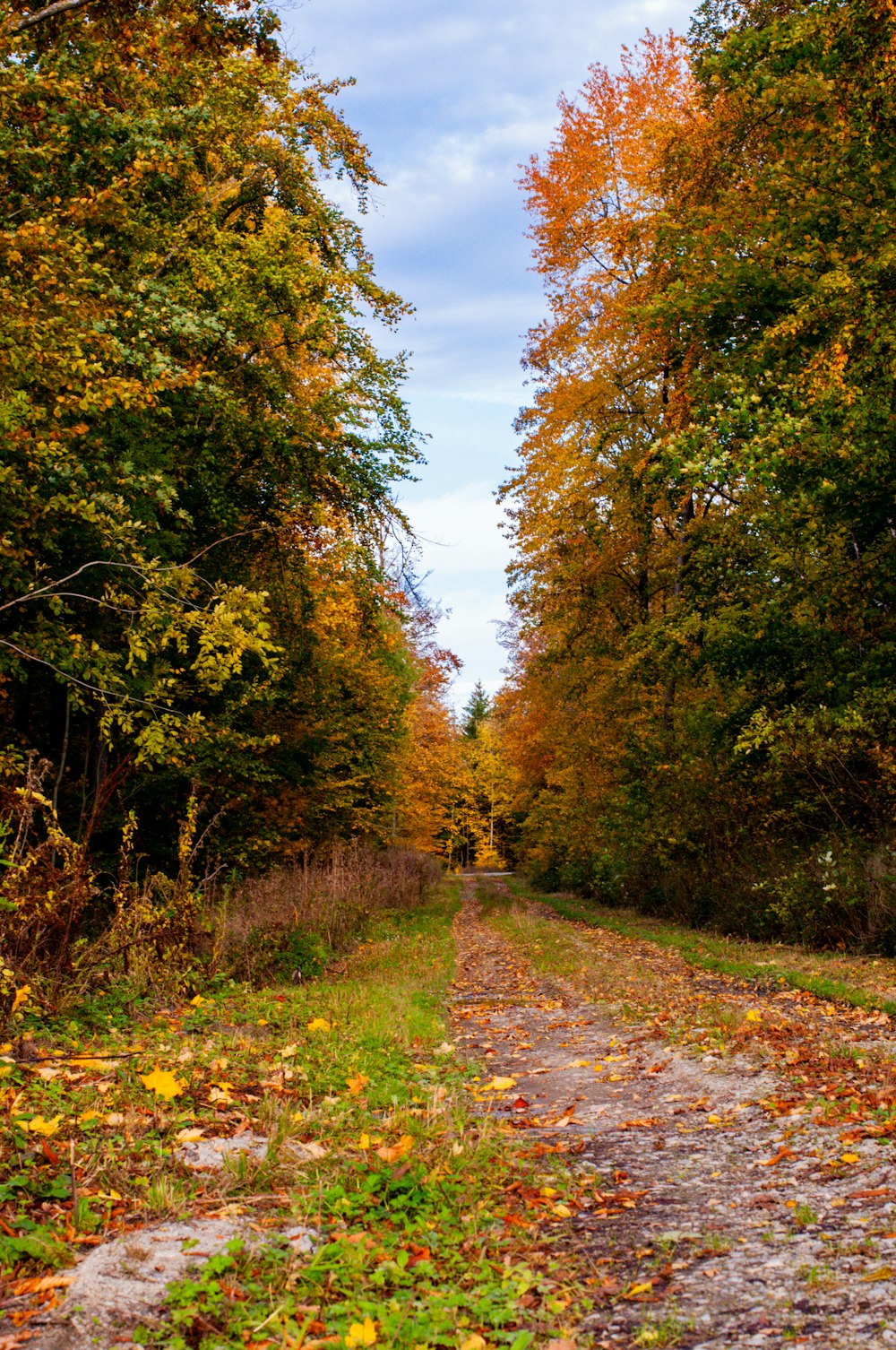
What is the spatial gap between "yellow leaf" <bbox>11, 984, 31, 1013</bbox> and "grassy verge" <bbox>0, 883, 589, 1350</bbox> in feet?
0.61

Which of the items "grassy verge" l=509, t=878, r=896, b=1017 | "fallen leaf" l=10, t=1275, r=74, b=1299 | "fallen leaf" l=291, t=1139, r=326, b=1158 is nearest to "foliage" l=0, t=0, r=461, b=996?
"fallen leaf" l=291, t=1139, r=326, b=1158

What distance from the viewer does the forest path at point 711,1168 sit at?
2.84 metres

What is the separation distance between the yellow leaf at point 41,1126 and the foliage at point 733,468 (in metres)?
8.24

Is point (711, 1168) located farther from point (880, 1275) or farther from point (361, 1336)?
point (361, 1336)

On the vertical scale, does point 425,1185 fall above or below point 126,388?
below

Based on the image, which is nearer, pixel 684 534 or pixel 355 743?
pixel 684 534

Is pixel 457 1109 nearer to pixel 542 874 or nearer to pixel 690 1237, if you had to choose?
pixel 690 1237

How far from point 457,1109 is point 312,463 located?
1164cm

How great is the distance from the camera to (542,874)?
121ft

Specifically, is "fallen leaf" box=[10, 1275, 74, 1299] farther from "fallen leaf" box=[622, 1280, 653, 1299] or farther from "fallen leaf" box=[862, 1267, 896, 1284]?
"fallen leaf" box=[862, 1267, 896, 1284]

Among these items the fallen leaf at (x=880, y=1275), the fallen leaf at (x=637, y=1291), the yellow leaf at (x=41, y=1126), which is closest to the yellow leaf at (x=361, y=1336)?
the fallen leaf at (x=637, y=1291)

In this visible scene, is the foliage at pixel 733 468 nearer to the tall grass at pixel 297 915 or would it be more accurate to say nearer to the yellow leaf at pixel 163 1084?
the tall grass at pixel 297 915

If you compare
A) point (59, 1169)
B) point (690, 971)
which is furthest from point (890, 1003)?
point (59, 1169)

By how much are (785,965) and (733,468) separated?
602cm
